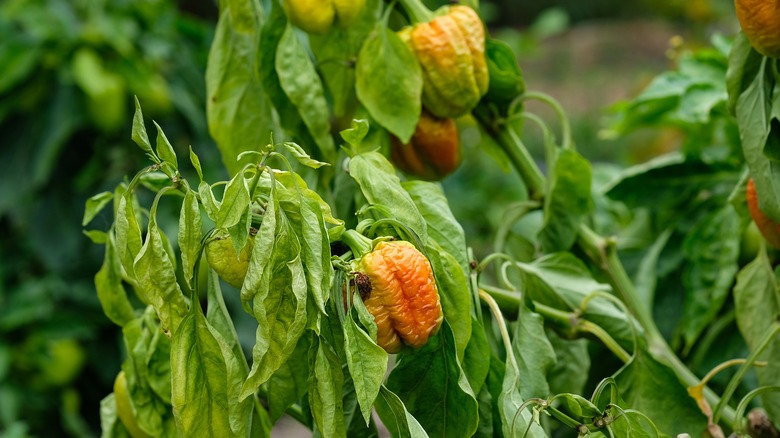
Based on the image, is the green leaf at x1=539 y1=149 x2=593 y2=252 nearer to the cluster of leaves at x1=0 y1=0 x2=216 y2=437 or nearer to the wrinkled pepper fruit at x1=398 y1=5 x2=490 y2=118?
the wrinkled pepper fruit at x1=398 y1=5 x2=490 y2=118

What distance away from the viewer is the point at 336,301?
0.48 metres

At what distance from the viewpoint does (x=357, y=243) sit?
0.49 metres

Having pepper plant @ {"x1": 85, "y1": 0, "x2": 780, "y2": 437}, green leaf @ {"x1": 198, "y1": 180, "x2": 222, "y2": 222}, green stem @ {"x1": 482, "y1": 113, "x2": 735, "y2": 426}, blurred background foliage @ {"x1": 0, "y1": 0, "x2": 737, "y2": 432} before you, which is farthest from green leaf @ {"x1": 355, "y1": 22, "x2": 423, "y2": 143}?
blurred background foliage @ {"x1": 0, "y1": 0, "x2": 737, "y2": 432}

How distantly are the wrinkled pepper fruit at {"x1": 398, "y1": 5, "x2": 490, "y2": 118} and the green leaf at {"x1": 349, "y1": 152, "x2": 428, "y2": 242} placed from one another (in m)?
0.16

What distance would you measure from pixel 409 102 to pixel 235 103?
14 centimetres

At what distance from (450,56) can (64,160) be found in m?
1.42

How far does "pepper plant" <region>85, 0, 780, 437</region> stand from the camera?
0.47 m

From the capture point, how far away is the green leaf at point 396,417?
472 mm

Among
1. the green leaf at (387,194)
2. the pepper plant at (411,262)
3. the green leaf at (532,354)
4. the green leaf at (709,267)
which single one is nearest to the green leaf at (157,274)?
the pepper plant at (411,262)

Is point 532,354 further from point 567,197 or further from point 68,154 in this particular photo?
point 68,154

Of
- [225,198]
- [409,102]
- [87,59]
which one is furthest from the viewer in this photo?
[87,59]

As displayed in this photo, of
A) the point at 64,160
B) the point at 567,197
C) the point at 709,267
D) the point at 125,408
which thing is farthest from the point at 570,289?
the point at 64,160

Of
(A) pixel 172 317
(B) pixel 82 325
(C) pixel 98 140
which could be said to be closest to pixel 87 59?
(C) pixel 98 140

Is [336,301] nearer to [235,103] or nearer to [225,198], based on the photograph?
[225,198]
